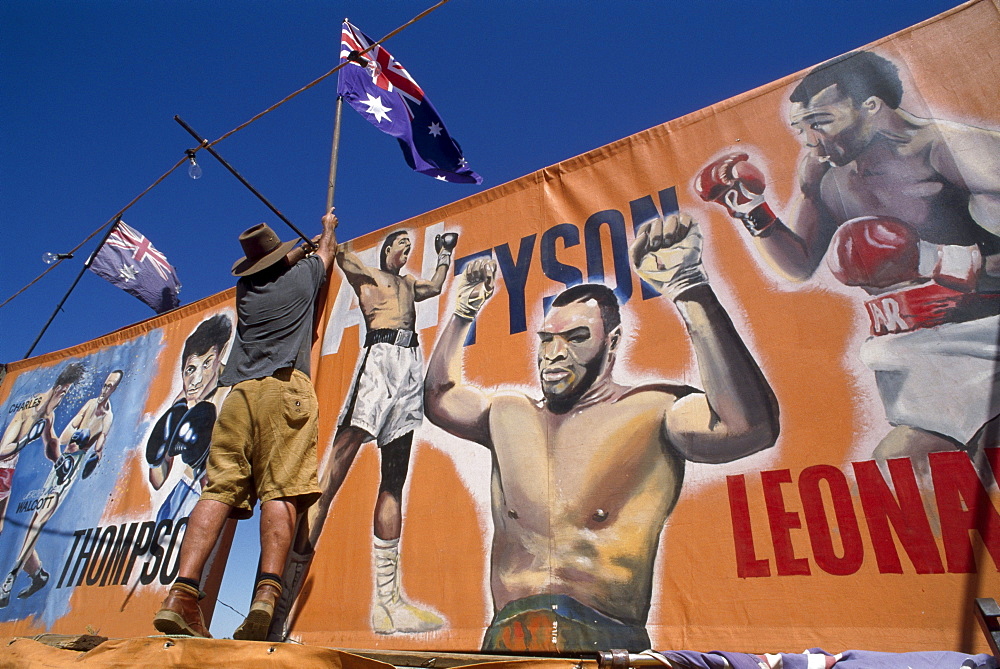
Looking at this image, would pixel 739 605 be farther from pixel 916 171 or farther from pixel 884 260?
pixel 916 171

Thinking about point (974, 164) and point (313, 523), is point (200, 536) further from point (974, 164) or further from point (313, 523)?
point (974, 164)

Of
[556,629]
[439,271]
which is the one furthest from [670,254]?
[556,629]

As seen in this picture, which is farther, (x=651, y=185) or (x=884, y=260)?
(x=651, y=185)

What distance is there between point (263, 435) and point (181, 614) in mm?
722

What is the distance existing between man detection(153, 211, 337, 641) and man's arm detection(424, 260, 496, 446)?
1.82 feet

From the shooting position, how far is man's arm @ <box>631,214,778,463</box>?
220 centimetres

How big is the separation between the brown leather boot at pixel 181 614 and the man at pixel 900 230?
2322mm

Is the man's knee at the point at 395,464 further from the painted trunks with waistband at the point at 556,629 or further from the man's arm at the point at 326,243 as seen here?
the man's arm at the point at 326,243

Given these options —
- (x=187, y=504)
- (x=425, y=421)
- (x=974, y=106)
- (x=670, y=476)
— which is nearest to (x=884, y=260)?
(x=974, y=106)

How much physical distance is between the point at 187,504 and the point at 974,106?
3989mm

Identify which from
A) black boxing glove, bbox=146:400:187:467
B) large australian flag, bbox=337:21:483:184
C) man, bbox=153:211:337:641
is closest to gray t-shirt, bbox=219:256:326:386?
man, bbox=153:211:337:641

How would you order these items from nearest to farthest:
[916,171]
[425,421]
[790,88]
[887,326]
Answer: [887,326]
[916,171]
[790,88]
[425,421]

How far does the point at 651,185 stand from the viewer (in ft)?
9.20

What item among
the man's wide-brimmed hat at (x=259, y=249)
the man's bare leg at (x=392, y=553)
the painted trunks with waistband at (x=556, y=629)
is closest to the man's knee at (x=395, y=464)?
the man's bare leg at (x=392, y=553)
